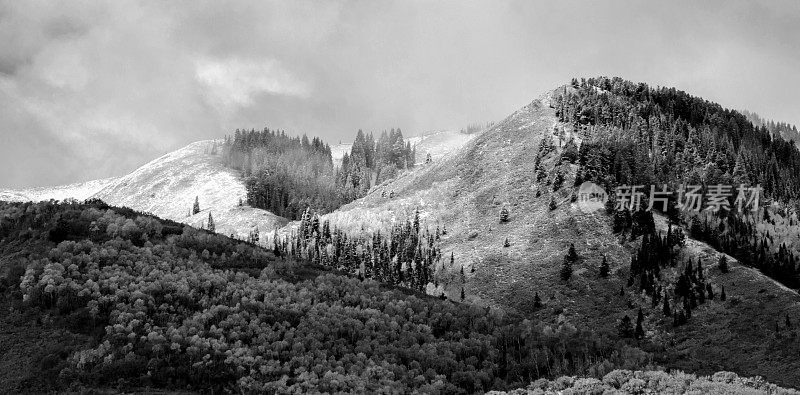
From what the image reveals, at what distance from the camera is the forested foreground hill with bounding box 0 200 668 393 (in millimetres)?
36250

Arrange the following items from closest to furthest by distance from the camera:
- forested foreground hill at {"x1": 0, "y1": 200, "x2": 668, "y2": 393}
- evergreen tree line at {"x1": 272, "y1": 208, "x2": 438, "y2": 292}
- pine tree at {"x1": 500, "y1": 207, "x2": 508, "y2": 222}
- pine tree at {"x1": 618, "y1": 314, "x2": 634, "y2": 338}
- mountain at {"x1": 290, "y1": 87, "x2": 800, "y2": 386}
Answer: forested foreground hill at {"x1": 0, "y1": 200, "x2": 668, "y2": 393}, mountain at {"x1": 290, "y1": 87, "x2": 800, "y2": 386}, pine tree at {"x1": 618, "y1": 314, "x2": 634, "y2": 338}, evergreen tree line at {"x1": 272, "y1": 208, "x2": 438, "y2": 292}, pine tree at {"x1": 500, "y1": 207, "x2": 508, "y2": 222}

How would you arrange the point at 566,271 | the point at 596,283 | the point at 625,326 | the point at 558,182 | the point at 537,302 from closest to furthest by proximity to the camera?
the point at 625,326
the point at 537,302
the point at 596,283
the point at 566,271
the point at 558,182

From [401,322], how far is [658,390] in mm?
19106

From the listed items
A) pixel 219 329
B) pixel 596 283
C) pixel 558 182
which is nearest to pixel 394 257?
pixel 558 182

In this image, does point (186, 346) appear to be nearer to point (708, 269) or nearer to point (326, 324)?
point (326, 324)

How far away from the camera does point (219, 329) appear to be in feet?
A: 134

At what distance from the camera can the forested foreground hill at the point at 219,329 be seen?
1427 inches

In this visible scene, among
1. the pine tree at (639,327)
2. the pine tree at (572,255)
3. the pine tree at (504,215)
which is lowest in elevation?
the pine tree at (639,327)

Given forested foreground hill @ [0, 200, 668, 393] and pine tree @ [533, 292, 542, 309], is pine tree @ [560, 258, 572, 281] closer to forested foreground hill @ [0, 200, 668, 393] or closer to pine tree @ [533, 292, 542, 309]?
pine tree @ [533, 292, 542, 309]

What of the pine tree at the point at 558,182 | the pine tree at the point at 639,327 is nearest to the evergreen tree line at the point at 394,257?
the pine tree at the point at 558,182

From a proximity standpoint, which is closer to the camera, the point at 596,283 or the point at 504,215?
the point at 596,283

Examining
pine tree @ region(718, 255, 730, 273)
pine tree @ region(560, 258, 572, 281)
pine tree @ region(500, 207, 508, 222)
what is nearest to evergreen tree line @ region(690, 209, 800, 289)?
pine tree @ region(718, 255, 730, 273)

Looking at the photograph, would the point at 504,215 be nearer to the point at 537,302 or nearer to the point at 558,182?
the point at 558,182

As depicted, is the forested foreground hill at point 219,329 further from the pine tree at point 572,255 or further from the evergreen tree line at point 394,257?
the evergreen tree line at point 394,257
